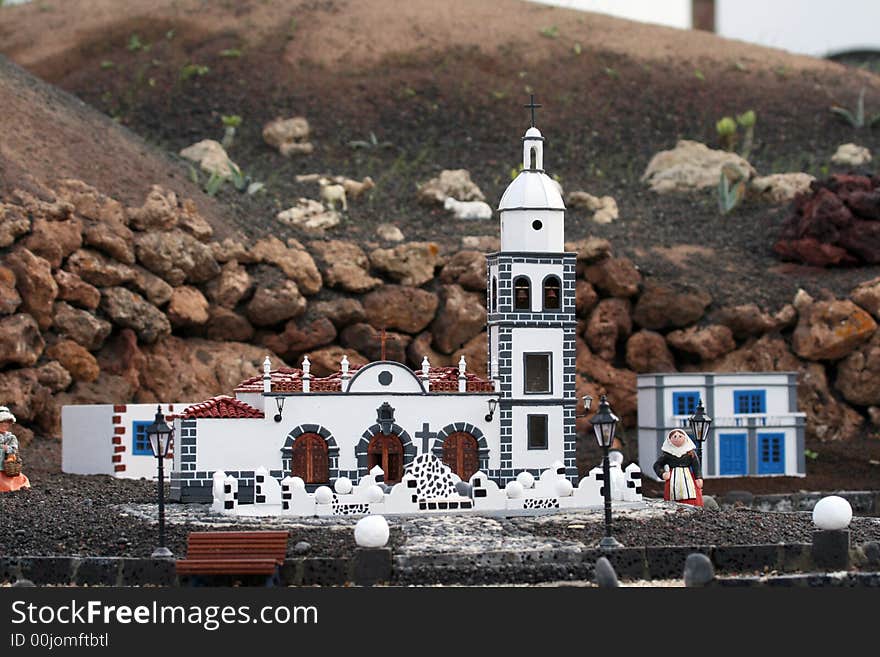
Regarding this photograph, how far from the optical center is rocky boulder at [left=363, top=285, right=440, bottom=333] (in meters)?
43.2

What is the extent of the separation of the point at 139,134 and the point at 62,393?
19.1 meters

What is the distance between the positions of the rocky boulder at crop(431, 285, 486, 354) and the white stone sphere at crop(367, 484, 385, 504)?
15454 mm

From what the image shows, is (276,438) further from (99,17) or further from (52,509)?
(99,17)

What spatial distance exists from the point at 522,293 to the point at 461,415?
2.84m

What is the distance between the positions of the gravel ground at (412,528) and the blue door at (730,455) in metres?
10.0

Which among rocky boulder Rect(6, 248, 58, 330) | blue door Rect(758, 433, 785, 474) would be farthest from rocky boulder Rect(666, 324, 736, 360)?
rocky boulder Rect(6, 248, 58, 330)

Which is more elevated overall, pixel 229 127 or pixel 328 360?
pixel 229 127

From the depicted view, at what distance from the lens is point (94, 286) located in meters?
40.6

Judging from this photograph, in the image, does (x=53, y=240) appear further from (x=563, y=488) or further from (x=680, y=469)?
(x=680, y=469)

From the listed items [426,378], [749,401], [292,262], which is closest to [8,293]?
[292,262]

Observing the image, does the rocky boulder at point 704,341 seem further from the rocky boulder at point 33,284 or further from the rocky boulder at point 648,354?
the rocky boulder at point 33,284

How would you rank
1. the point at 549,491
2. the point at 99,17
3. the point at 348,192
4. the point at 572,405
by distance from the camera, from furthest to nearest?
the point at 99,17, the point at 348,192, the point at 572,405, the point at 549,491

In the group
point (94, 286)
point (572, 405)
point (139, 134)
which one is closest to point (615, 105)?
point (139, 134)

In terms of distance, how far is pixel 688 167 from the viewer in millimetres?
56219
